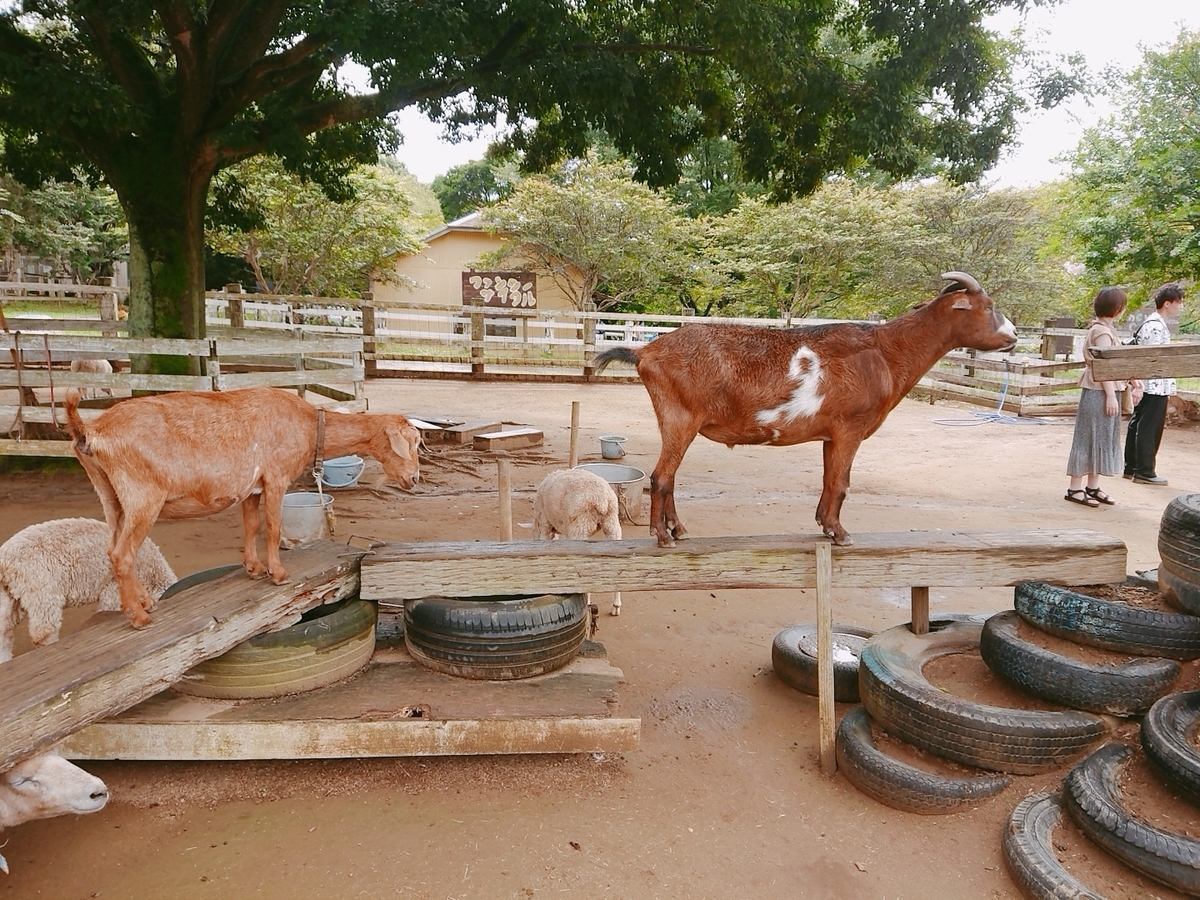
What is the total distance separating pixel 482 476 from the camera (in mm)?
9180

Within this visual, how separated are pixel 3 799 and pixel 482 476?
6.50m

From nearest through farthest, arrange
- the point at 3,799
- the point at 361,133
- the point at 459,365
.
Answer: the point at 3,799 → the point at 361,133 → the point at 459,365

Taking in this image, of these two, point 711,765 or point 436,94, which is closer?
point 711,765

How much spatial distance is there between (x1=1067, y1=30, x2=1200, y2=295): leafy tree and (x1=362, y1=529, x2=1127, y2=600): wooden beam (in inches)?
476

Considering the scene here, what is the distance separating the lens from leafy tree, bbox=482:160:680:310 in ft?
71.6

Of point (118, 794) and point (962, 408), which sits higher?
point (962, 408)

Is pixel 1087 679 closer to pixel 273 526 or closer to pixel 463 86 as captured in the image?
pixel 273 526

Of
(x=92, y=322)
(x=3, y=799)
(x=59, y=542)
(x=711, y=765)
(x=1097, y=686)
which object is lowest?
(x=711, y=765)

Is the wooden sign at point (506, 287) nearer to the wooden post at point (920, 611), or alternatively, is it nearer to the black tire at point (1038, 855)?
the wooden post at point (920, 611)

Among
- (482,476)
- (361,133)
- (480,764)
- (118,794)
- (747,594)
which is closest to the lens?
(118,794)

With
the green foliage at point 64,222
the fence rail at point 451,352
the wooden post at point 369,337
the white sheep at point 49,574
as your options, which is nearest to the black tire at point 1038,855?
the white sheep at point 49,574

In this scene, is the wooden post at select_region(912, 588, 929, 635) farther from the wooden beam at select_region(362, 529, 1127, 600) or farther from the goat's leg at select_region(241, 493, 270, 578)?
the goat's leg at select_region(241, 493, 270, 578)

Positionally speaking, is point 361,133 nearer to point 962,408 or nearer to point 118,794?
point 118,794

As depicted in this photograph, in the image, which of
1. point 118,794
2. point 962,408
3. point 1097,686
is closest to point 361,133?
point 118,794
